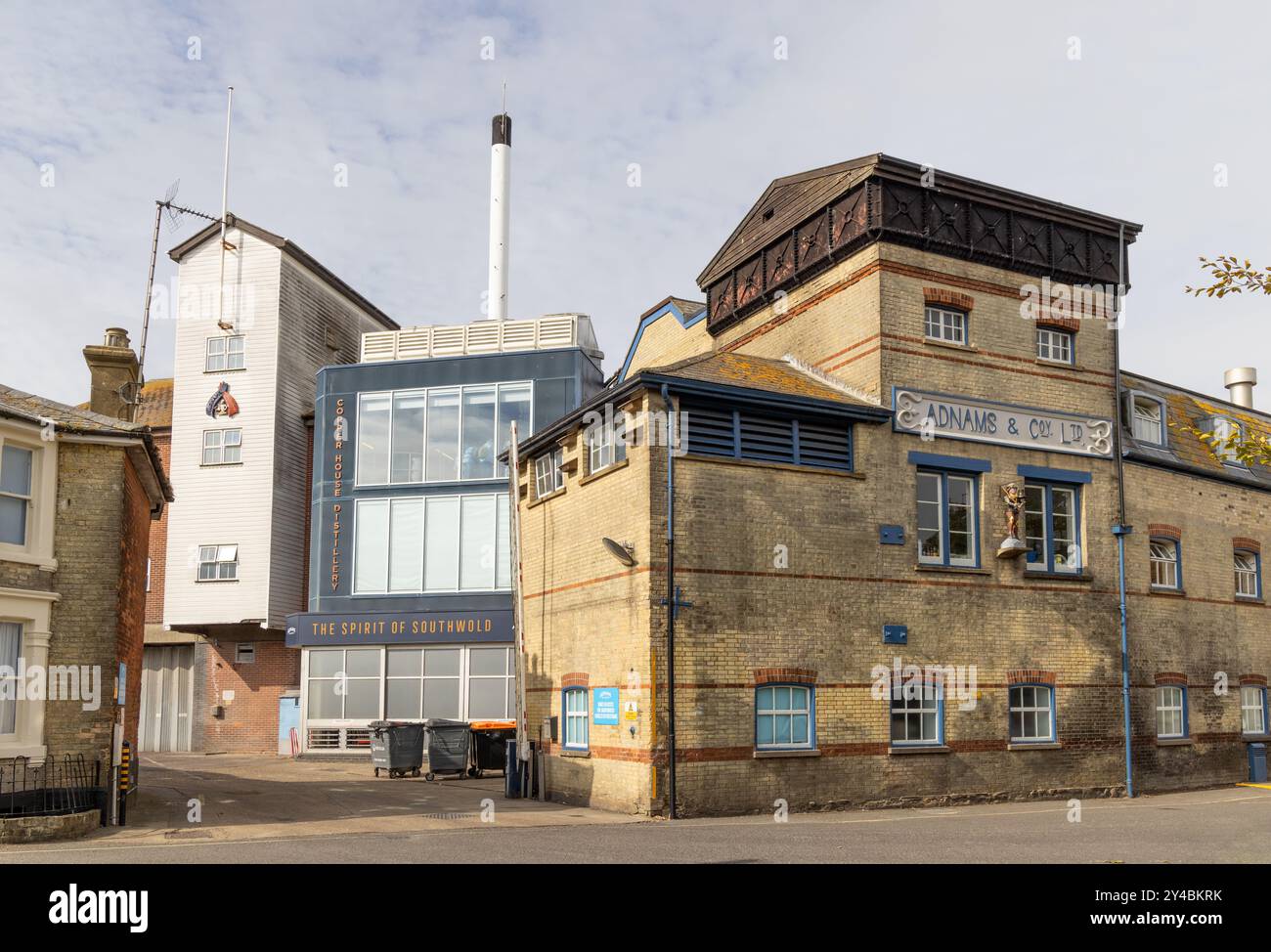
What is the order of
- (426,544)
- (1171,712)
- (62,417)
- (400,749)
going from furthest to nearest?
(426,544) < (400,749) < (1171,712) < (62,417)

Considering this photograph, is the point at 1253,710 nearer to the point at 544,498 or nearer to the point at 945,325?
the point at 945,325

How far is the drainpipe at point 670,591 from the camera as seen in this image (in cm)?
1772

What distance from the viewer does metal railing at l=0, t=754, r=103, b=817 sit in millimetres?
15977

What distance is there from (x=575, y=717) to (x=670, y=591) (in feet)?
13.4

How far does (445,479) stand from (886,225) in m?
17.3

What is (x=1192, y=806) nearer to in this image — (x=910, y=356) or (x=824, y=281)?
(x=910, y=356)

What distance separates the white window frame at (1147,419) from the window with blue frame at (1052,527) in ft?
8.96

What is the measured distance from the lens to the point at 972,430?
70.5 feet

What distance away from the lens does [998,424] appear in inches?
859

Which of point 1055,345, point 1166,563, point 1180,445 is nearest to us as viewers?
point 1055,345

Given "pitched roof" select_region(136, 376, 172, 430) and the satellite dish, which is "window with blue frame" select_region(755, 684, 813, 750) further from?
"pitched roof" select_region(136, 376, 172, 430)

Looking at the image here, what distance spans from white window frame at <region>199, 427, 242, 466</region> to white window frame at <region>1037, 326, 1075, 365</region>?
81.8 ft

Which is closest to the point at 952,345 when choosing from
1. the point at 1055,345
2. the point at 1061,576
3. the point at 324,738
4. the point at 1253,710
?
the point at 1055,345
